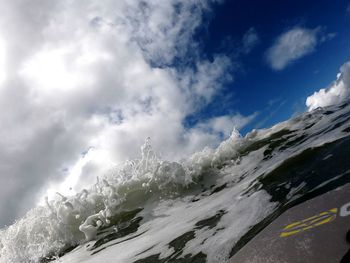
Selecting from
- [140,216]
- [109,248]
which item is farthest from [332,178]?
[140,216]

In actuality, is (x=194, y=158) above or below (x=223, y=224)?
above

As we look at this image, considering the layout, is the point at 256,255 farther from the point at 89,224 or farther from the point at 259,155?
the point at 259,155

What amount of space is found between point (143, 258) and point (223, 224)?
1.40 metres

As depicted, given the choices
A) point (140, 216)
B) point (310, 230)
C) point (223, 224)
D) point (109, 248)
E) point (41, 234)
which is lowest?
point (310, 230)

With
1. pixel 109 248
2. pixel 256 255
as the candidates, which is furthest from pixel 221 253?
pixel 109 248

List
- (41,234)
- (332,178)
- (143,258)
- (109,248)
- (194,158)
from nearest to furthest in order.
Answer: (332,178), (143,258), (109,248), (41,234), (194,158)

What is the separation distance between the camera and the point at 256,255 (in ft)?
10.1

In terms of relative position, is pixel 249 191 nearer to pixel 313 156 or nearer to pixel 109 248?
pixel 313 156

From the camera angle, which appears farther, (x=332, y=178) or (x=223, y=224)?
(x=223, y=224)

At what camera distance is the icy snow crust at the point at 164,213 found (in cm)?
506

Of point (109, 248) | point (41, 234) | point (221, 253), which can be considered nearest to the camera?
point (221, 253)

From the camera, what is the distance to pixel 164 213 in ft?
27.8

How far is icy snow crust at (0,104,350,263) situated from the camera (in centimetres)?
506

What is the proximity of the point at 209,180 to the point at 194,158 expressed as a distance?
242cm
